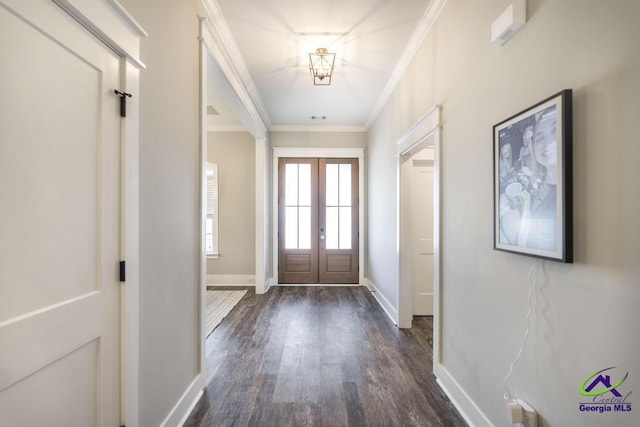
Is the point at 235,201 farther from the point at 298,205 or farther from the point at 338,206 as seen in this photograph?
the point at 338,206

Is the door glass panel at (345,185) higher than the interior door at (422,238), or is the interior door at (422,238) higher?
the door glass panel at (345,185)

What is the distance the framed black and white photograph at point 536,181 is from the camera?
3.50 ft

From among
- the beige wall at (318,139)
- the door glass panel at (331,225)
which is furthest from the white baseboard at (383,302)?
the beige wall at (318,139)

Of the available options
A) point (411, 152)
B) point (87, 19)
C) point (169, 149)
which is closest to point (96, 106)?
point (87, 19)

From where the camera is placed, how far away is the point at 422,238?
3709mm

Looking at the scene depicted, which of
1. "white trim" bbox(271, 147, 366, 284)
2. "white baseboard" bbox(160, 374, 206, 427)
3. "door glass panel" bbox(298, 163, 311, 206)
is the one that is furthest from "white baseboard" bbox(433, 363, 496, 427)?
"door glass panel" bbox(298, 163, 311, 206)

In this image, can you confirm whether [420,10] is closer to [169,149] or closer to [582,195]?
[582,195]

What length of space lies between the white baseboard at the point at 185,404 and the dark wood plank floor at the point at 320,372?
0.05m

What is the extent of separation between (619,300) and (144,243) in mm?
Answer: 1884

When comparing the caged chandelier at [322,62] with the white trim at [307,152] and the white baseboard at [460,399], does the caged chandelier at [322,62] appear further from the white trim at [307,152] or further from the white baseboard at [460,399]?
the white baseboard at [460,399]

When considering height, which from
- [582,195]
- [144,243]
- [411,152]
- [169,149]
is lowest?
[144,243]

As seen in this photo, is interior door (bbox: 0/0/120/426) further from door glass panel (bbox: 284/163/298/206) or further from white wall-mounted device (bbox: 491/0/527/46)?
door glass panel (bbox: 284/163/298/206)

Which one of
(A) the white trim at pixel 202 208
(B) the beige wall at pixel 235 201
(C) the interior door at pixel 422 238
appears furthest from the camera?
(B) the beige wall at pixel 235 201

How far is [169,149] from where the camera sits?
167cm
